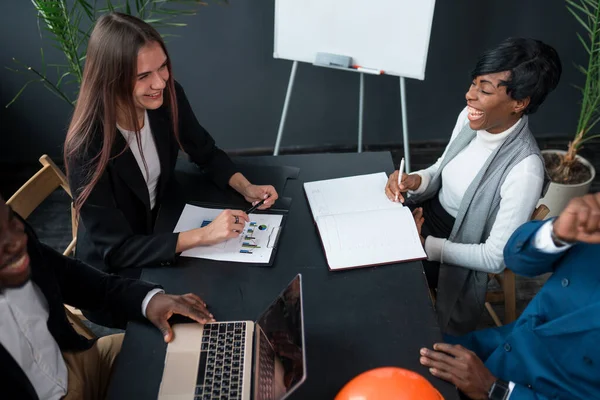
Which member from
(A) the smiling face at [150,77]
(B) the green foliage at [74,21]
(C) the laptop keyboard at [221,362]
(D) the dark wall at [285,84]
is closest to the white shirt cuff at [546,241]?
(C) the laptop keyboard at [221,362]

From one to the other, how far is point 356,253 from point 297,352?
425 millimetres

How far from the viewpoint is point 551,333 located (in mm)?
1298

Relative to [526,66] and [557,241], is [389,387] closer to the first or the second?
[557,241]

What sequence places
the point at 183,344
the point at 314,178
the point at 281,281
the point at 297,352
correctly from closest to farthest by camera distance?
the point at 297,352 → the point at 183,344 → the point at 281,281 → the point at 314,178

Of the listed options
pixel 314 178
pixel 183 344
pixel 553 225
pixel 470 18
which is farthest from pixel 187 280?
pixel 470 18

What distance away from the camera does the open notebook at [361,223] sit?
146cm

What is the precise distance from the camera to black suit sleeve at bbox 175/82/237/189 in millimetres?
1813

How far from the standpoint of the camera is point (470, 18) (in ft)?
9.21

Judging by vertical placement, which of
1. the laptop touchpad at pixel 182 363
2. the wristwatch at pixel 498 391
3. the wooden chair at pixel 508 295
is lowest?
the wooden chair at pixel 508 295

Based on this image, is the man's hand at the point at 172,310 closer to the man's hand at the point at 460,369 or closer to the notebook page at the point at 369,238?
the notebook page at the point at 369,238

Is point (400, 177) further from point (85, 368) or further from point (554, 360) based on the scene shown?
point (85, 368)

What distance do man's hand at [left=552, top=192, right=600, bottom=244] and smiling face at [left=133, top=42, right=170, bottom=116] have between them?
112cm

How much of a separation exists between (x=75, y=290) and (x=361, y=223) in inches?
31.5

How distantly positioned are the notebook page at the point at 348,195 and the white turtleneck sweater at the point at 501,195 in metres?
0.22
